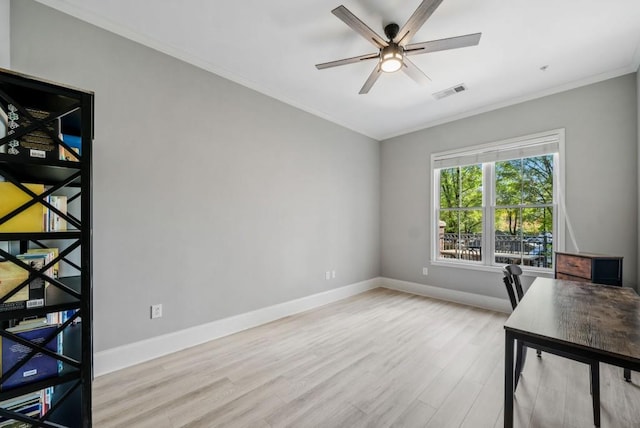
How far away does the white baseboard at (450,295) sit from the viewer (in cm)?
361

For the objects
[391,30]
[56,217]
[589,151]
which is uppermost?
[391,30]

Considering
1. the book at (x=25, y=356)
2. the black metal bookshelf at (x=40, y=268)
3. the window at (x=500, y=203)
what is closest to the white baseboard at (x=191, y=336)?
the black metal bookshelf at (x=40, y=268)

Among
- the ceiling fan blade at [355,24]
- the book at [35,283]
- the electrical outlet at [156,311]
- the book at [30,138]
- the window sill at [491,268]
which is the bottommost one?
the electrical outlet at [156,311]

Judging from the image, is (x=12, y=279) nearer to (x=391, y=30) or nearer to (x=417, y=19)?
(x=417, y=19)

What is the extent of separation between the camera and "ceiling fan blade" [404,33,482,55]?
75.5 inches

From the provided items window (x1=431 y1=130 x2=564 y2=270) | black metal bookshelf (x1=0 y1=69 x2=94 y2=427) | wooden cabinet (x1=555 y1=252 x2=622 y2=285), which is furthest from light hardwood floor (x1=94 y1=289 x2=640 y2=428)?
window (x1=431 y1=130 x2=564 y2=270)

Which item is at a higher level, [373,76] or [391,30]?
[391,30]

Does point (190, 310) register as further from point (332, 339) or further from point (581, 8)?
point (581, 8)

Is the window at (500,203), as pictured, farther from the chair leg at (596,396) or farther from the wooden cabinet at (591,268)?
the chair leg at (596,396)

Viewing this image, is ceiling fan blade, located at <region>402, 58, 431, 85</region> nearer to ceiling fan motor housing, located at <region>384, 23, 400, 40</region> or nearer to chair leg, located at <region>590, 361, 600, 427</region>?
ceiling fan motor housing, located at <region>384, 23, 400, 40</region>

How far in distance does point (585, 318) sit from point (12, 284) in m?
2.68

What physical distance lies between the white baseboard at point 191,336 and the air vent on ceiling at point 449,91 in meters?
3.15

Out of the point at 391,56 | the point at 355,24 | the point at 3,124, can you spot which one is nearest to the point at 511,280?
the point at 391,56

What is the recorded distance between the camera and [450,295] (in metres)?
4.09
